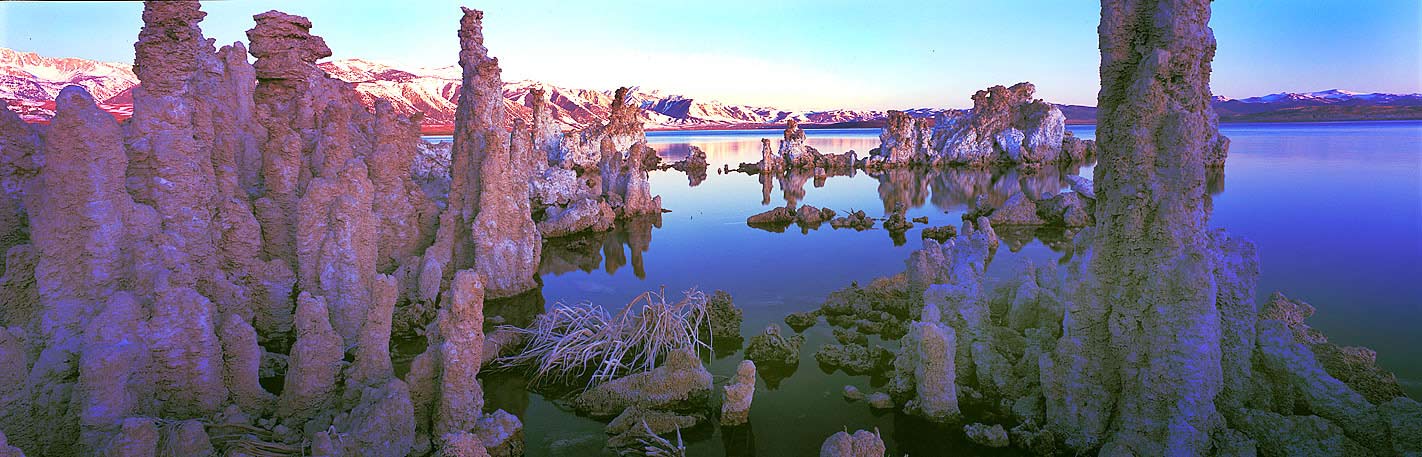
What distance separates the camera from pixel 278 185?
10.3m

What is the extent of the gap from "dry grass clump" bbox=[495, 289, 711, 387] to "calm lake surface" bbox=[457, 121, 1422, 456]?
19.6 inches

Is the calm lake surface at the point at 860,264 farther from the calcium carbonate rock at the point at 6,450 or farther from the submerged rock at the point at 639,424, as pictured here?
the calcium carbonate rock at the point at 6,450

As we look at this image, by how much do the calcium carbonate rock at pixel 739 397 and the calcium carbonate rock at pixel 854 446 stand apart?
6.18 ft

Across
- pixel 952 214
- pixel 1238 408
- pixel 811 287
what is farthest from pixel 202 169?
pixel 952 214

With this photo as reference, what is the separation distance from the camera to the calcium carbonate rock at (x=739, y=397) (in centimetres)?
761

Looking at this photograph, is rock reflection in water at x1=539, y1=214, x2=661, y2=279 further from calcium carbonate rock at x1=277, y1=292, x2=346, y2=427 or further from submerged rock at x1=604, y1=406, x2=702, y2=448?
calcium carbonate rock at x1=277, y1=292, x2=346, y2=427

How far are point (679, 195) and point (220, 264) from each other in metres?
23.6

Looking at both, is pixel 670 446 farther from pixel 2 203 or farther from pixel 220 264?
pixel 2 203

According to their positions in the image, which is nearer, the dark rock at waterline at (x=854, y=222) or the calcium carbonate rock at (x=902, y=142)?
the dark rock at waterline at (x=854, y=222)

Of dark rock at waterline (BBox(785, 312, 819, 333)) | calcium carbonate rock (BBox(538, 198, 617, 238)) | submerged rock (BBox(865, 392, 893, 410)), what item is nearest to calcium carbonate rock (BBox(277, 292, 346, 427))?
submerged rock (BBox(865, 392, 893, 410))

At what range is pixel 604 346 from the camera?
30.8ft

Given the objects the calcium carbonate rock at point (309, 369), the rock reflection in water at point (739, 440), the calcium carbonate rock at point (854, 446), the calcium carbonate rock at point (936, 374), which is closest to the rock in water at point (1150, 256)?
the calcium carbonate rock at point (936, 374)

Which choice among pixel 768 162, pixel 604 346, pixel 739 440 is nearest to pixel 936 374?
pixel 739 440

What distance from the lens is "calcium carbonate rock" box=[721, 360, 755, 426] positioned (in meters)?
7.61
